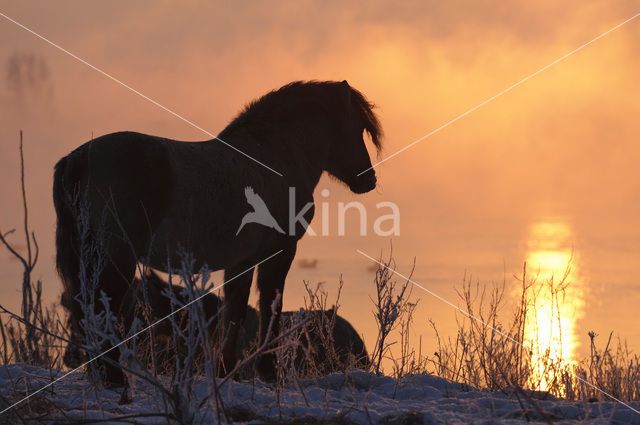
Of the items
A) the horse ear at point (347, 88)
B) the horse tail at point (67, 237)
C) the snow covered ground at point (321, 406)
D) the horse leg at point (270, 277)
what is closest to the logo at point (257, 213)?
the horse leg at point (270, 277)

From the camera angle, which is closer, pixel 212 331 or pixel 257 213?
pixel 257 213

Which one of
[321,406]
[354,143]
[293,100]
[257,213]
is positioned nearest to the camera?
[321,406]

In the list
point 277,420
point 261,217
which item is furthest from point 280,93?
point 277,420

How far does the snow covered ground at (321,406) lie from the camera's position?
3324 millimetres

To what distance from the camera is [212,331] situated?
7488 millimetres

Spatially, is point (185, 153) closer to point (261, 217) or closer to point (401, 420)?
point (261, 217)

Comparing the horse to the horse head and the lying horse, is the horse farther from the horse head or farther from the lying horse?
the lying horse

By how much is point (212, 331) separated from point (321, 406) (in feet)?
13.2

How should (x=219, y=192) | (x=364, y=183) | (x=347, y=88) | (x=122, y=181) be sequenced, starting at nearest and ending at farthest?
(x=122, y=181)
(x=219, y=192)
(x=347, y=88)
(x=364, y=183)

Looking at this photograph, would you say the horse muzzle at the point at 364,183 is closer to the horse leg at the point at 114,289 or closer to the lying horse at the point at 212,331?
the lying horse at the point at 212,331

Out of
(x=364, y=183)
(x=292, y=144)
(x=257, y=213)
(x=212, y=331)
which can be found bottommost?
(x=212, y=331)

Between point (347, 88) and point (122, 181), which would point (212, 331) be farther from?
point (347, 88)

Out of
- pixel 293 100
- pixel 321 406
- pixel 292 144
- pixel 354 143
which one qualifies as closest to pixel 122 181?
pixel 292 144

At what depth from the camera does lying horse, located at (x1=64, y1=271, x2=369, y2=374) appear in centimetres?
486
